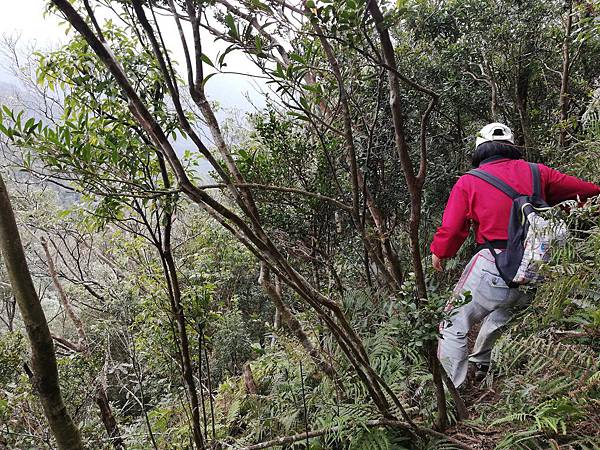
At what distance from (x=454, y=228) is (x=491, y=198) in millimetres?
295

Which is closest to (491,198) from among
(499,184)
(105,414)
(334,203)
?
(499,184)

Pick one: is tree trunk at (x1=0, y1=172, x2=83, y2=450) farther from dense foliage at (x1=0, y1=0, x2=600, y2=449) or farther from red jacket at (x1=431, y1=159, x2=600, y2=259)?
red jacket at (x1=431, y1=159, x2=600, y2=259)

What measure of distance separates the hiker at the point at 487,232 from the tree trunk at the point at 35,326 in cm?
213

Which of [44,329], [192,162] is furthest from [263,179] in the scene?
[44,329]

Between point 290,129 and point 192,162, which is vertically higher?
point 290,129

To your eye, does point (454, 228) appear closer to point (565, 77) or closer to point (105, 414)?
point (565, 77)

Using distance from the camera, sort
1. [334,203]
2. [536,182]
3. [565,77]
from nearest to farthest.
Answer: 1. [334,203]
2. [536,182]
3. [565,77]

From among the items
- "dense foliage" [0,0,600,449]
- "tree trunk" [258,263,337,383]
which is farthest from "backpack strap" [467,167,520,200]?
"tree trunk" [258,263,337,383]

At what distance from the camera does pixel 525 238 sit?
7.42 feet

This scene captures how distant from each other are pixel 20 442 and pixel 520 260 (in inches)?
179

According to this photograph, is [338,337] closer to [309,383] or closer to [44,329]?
[44,329]

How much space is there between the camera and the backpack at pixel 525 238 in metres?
2.07

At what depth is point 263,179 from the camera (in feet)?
12.5

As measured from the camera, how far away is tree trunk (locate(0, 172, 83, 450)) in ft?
2.93
